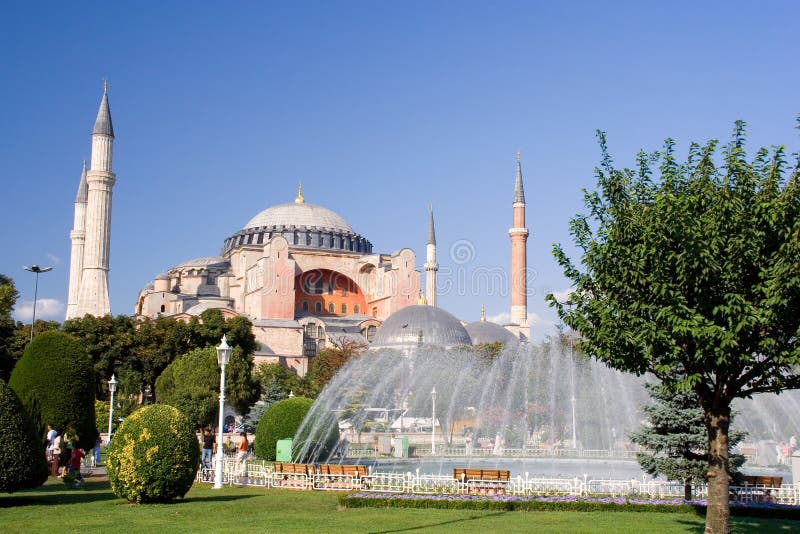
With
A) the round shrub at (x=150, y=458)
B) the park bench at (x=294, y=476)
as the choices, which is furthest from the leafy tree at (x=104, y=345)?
the round shrub at (x=150, y=458)

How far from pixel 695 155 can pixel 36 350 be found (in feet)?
45.3

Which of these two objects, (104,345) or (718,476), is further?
(104,345)

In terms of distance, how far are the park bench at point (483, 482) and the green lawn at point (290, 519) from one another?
155 centimetres

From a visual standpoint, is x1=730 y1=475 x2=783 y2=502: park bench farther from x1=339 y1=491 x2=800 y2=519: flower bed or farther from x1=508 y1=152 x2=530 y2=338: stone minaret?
x1=508 y1=152 x2=530 y2=338: stone minaret

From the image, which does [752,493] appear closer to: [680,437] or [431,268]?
[680,437]

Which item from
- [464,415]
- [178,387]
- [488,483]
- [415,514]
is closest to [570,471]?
→ [488,483]

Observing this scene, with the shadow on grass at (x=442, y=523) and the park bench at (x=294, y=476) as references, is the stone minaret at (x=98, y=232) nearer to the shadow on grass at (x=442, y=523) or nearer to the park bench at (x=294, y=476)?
the park bench at (x=294, y=476)

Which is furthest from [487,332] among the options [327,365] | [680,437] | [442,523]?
[442,523]

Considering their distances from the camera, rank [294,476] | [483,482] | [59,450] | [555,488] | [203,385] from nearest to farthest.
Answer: [555,488], [483,482], [294,476], [59,450], [203,385]

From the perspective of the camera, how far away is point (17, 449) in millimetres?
11695

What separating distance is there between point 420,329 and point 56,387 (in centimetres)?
4088

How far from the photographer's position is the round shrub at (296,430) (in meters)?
20.4

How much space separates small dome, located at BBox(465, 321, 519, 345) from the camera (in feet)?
206

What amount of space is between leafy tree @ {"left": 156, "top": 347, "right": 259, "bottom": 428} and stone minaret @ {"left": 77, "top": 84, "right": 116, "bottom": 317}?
16.6m
